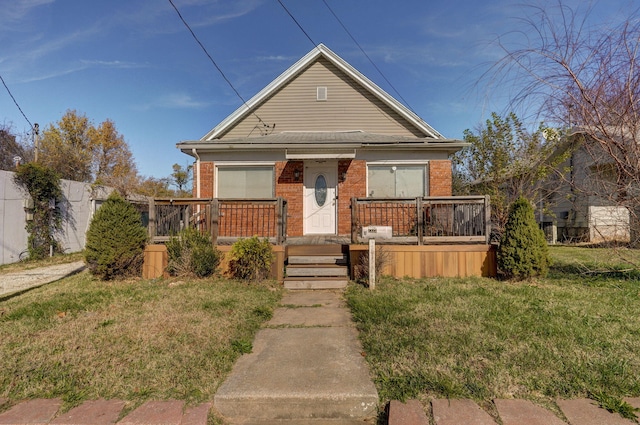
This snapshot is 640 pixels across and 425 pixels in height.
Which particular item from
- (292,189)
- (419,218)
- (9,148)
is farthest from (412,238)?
(9,148)

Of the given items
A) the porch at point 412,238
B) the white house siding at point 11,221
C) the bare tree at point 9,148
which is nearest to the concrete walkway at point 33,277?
the white house siding at point 11,221

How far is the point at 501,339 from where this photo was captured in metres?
3.49

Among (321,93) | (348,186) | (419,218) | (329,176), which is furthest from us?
(321,93)

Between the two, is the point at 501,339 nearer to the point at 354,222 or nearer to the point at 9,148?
the point at 354,222

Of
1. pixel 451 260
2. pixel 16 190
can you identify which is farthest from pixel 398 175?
pixel 16 190

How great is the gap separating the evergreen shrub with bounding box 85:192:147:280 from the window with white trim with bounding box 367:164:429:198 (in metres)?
5.99

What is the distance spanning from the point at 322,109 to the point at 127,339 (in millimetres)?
9134

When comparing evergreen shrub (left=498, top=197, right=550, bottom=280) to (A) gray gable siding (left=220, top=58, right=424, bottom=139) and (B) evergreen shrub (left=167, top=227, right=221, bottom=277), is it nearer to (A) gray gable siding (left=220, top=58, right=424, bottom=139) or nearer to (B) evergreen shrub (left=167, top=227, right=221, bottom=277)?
(A) gray gable siding (left=220, top=58, right=424, bottom=139)

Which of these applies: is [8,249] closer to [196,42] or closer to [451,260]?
[196,42]

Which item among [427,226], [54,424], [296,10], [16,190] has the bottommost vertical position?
[54,424]

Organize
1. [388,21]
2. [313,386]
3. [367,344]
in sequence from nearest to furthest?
[313,386], [367,344], [388,21]

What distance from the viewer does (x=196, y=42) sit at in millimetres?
8836

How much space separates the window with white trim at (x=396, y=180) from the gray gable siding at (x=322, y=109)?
193 cm

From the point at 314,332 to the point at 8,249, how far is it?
10.5 m
